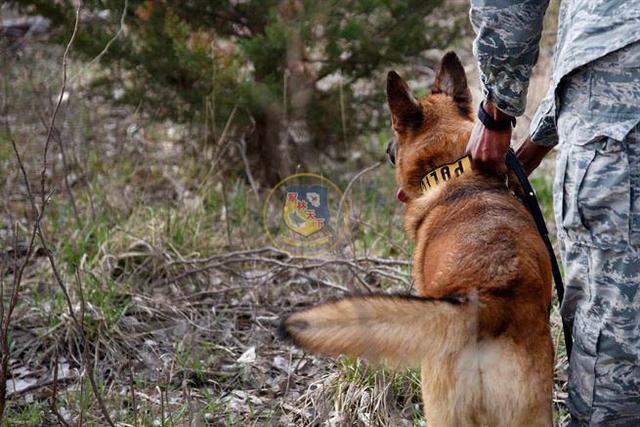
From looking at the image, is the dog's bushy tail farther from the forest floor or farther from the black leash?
the forest floor

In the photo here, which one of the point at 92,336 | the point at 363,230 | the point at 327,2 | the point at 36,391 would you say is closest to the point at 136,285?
the point at 92,336

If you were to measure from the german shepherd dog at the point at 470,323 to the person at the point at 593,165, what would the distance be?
14 centimetres

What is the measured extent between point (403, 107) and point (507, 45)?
0.91m

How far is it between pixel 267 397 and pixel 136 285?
1.24m

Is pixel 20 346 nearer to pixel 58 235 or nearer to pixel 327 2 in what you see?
pixel 58 235

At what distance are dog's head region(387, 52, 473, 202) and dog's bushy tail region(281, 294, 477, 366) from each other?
1090mm

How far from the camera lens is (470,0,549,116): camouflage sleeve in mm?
2516

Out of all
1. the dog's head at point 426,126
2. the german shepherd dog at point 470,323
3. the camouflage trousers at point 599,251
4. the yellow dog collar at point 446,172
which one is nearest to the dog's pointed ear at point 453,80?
the dog's head at point 426,126

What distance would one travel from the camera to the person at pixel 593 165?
2.28m

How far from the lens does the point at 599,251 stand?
2.37 meters

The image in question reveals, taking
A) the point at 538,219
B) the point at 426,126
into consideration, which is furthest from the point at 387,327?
the point at 426,126

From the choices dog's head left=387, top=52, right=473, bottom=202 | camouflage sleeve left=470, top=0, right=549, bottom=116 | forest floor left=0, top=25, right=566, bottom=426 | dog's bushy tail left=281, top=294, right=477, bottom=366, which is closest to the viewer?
dog's bushy tail left=281, top=294, right=477, bottom=366

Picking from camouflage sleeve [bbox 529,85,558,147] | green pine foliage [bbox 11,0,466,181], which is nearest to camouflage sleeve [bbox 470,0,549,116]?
camouflage sleeve [bbox 529,85,558,147]

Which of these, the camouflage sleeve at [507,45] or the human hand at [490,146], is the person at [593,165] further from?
the human hand at [490,146]
